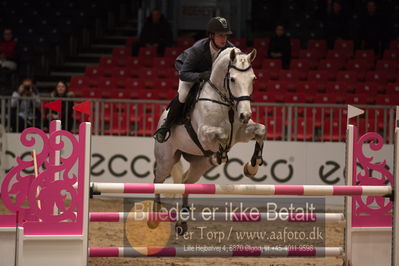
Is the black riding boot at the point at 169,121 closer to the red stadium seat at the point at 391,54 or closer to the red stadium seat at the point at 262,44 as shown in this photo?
the red stadium seat at the point at 262,44

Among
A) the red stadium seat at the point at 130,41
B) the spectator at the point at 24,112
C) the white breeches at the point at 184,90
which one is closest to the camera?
the white breeches at the point at 184,90

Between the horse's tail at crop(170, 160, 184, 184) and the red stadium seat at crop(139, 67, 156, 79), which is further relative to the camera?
the red stadium seat at crop(139, 67, 156, 79)

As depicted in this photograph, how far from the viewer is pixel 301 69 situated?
12406mm

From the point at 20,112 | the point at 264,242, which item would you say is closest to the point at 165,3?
the point at 20,112

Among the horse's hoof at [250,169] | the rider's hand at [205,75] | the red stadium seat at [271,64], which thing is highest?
the red stadium seat at [271,64]

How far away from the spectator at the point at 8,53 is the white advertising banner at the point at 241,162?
8.40 ft

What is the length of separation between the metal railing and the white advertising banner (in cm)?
15

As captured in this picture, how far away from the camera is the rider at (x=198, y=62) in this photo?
6172 mm

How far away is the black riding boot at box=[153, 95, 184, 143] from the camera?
6.71 meters

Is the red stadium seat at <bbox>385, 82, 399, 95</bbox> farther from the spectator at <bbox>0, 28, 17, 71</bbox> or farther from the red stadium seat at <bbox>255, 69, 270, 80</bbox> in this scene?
the spectator at <bbox>0, 28, 17, 71</bbox>

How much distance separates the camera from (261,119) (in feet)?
33.8

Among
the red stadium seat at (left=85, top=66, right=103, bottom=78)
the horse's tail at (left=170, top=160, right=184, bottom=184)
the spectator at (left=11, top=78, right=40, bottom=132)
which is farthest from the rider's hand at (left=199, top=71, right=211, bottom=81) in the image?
the red stadium seat at (left=85, top=66, right=103, bottom=78)

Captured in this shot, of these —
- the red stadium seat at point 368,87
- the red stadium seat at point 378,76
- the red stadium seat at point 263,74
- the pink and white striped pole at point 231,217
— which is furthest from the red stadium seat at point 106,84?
the pink and white striped pole at point 231,217

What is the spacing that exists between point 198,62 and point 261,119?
391 cm
